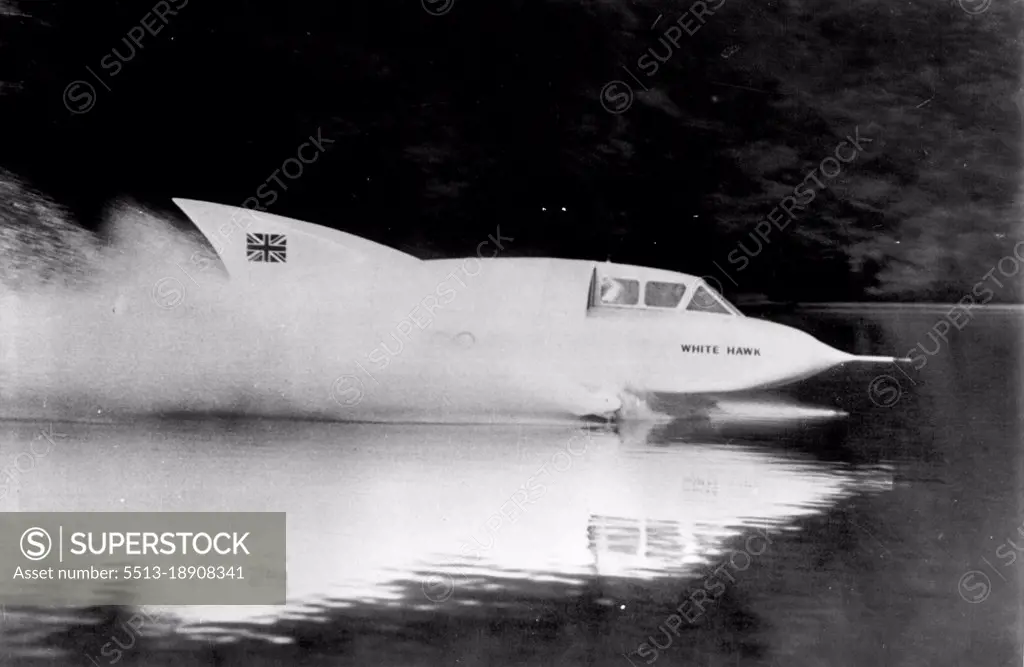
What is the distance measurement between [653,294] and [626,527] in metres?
1.34

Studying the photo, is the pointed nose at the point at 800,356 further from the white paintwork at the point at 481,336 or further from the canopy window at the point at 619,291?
the canopy window at the point at 619,291

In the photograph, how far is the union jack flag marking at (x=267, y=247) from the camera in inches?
195

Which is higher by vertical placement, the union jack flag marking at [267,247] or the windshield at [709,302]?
the union jack flag marking at [267,247]

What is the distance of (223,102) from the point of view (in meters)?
4.88

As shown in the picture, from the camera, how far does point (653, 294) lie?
505cm

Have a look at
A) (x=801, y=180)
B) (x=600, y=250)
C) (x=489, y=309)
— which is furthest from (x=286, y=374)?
(x=801, y=180)

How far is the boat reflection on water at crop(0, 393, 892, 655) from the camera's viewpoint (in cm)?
437

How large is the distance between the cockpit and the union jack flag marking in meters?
1.73

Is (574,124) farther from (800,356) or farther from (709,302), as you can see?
(800,356)

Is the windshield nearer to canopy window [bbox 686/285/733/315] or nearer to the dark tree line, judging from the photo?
canopy window [bbox 686/285/733/315]

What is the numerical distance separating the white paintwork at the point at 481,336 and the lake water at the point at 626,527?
0.22 metres

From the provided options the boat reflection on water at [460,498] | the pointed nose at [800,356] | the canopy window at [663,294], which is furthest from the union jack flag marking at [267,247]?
the pointed nose at [800,356]

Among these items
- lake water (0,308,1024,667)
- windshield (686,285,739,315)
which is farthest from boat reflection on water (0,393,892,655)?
windshield (686,285,739,315)

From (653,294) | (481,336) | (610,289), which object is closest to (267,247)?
(481,336)
